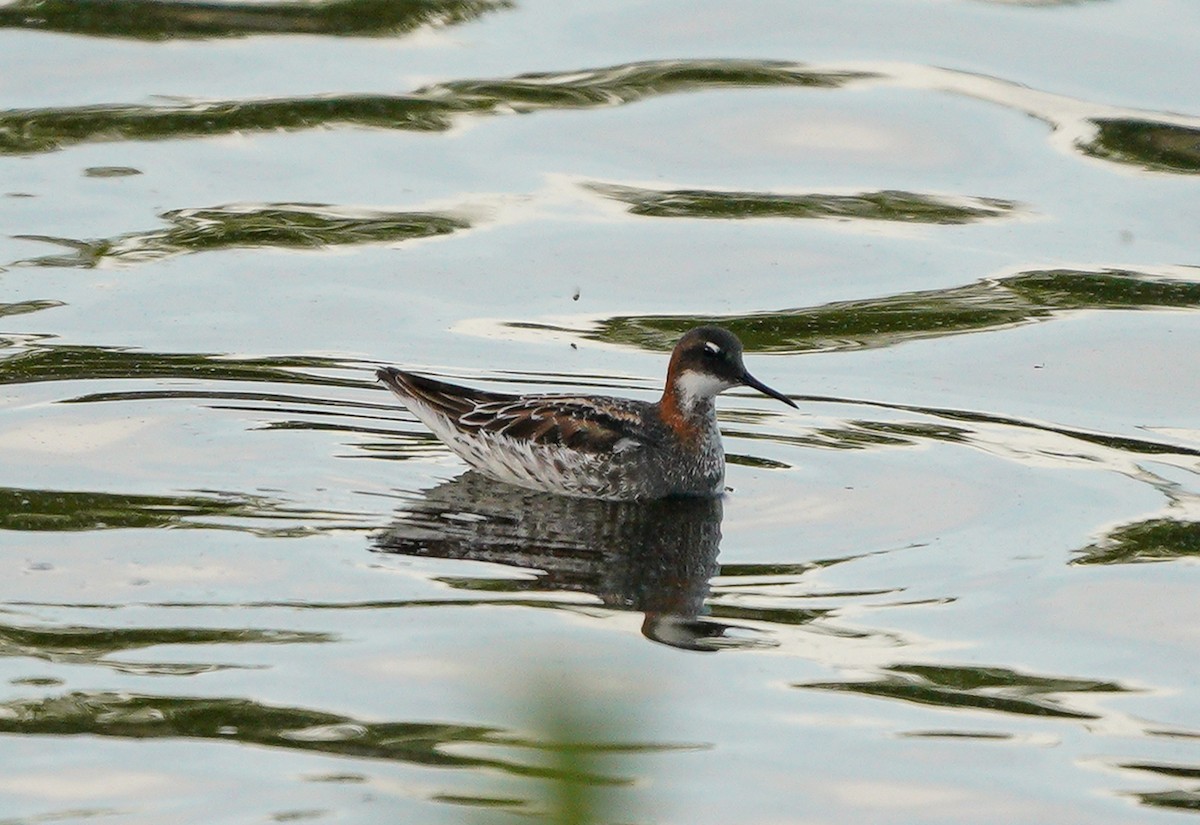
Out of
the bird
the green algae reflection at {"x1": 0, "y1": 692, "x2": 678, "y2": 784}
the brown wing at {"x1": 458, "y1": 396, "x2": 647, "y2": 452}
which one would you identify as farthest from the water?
the brown wing at {"x1": 458, "y1": 396, "x2": 647, "y2": 452}

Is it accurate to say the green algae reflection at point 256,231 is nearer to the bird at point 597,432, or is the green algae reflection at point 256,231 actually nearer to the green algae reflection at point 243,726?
the bird at point 597,432

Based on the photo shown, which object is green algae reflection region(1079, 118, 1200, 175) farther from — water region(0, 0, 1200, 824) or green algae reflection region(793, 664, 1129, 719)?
green algae reflection region(793, 664, 1129, 719)

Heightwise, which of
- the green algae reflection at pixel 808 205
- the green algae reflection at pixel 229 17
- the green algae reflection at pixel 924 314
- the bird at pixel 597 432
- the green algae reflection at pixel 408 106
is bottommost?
the bird at pixel 597 432

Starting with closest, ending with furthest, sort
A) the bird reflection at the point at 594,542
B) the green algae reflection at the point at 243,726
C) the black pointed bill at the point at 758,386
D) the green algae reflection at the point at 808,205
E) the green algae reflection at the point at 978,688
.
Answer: the green algae reflection at the point at 243,726 < the green algae reflection at the point at 978,688 < the bird reflection at the point at 594,542 < the black pointed bill at the point at 758,386 < the green algae reflection at the point at 808,205

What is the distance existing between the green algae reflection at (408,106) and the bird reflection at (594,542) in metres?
6.52

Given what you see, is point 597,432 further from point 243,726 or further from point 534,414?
point 243,726

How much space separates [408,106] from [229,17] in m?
2.66

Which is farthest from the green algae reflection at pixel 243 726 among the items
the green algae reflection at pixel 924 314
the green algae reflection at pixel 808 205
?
the green algae reflection at pixel 808 205

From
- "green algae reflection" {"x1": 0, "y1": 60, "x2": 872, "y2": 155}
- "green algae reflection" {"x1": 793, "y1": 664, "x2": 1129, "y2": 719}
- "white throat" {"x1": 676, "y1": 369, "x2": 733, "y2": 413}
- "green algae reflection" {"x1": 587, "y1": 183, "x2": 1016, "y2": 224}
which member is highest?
"green algae reflection" {"x1": 0, "y1": 60, "x2": 872, "y2": 155}

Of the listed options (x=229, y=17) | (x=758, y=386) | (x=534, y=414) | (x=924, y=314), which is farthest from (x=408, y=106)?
(x=758, y=386)

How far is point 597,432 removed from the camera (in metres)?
11.2

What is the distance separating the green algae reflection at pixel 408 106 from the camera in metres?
16.7

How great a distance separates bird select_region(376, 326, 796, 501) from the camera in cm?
1111

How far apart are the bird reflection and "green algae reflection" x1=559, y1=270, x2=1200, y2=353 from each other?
256 cm
